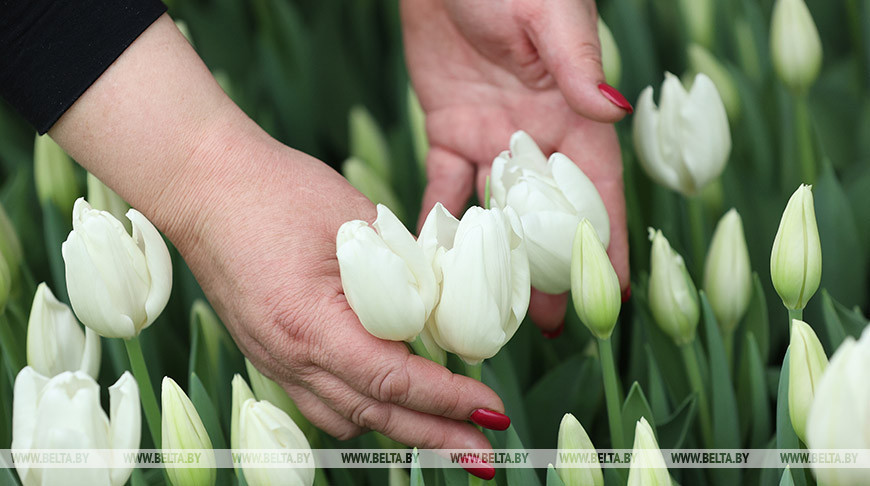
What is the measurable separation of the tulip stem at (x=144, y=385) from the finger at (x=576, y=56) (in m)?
0.46

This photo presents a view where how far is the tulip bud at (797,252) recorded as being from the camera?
2.12 feet

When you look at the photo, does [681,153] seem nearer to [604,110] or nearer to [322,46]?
[604,110]

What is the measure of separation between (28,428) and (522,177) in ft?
1.43

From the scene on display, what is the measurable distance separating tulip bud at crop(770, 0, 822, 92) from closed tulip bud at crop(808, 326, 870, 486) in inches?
24.6

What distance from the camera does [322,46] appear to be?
4.99 ft

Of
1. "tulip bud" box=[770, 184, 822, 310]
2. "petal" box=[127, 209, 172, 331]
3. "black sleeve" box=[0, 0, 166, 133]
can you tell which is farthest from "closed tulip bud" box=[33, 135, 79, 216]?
"tulip bud" box=[770, 184, 822, 310]

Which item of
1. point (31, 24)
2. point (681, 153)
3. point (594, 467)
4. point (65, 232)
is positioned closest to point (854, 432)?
point (594, 467)

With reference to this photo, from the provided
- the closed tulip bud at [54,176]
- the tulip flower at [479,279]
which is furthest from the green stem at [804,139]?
the closed tulip bud at [54,176]

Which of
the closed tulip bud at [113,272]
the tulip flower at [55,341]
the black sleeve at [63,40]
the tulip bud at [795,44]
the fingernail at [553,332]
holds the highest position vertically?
the black sleeve at [63,40]

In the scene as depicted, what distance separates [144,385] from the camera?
0.72 m

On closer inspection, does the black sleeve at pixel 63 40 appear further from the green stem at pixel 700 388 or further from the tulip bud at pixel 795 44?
the tulip bud at pixel 795 44

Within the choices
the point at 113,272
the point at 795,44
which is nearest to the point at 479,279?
the point at 113,272

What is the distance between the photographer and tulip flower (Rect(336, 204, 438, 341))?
1.90 feet

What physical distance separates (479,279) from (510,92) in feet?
1.65
